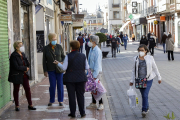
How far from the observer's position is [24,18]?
12789mm

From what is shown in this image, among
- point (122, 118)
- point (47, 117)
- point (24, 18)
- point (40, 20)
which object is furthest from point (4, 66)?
point (40, 20)

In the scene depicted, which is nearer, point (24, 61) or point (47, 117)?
point (47, 117)

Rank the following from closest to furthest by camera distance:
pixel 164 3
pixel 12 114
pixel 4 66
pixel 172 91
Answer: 1. pixel 12 114
2. pixel 4 66
3. pixel 172 91
4. pixel 164 3

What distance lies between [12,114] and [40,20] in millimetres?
8265

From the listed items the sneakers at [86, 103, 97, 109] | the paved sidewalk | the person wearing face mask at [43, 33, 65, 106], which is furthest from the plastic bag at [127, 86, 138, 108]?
the person wearing face mask at [43, 33, 65, 106]

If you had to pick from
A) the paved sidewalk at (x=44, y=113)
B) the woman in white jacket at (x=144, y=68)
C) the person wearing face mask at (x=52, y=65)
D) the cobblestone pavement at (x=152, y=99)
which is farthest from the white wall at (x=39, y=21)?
the woman in white jacket at (x=144, y=68)

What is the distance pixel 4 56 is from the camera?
8.46 metres

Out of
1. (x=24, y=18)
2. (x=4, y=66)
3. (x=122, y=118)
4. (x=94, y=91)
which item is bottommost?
(x=122, y=118)

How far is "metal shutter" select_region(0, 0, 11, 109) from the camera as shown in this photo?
26.7ft

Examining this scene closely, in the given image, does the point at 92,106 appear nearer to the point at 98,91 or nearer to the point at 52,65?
the point at 98,91

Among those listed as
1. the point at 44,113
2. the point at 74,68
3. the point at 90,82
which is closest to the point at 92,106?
the point at 90,82

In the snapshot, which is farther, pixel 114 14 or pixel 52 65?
pixel 114 14

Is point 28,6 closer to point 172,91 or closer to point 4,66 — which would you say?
point 4,66

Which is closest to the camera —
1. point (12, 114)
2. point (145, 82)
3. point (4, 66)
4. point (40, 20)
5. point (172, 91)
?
point (145, 82)
